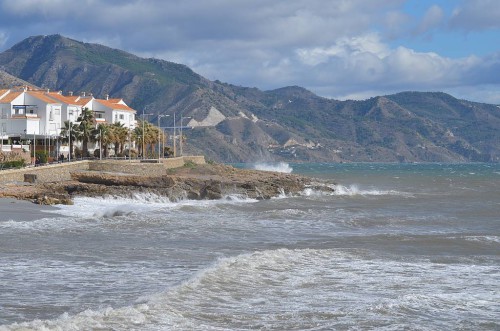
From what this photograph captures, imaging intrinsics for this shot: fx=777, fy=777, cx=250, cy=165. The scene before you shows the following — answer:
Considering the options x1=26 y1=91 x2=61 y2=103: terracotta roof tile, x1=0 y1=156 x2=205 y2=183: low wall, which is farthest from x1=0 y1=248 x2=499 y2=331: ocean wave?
x1=26 y1=91 x2=61 y2=103: terracotta roof tile

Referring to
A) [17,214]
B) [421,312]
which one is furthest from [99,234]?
[421,312]

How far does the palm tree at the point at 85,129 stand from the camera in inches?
2810

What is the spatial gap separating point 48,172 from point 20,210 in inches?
664

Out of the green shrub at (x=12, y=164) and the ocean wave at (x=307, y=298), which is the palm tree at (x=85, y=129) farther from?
the ocean wave at (x=307, y=298)

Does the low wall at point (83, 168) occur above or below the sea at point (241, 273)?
above

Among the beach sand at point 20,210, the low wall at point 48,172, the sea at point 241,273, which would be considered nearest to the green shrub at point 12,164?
the low wall at point 48,172

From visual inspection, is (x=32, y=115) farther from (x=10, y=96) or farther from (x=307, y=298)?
(x=307, y=298)

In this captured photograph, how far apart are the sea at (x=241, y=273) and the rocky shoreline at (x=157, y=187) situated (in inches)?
242

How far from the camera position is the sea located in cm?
1611

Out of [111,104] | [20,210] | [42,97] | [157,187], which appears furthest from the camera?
[111,104]

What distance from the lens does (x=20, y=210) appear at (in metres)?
38.1

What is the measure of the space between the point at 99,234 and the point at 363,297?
1454 cm

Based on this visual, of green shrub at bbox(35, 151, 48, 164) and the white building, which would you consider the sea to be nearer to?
green shrub at bbox(35, 151, 48, 164)

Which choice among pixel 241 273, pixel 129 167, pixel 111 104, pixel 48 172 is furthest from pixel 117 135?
pixel 241 273
